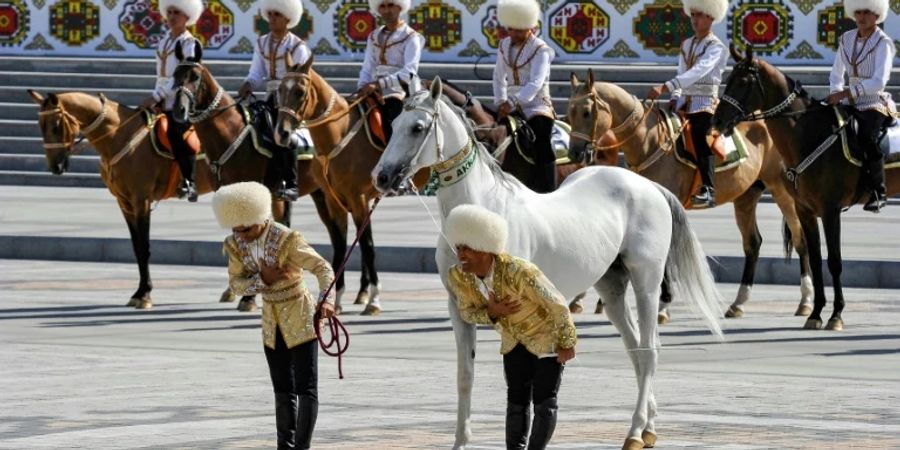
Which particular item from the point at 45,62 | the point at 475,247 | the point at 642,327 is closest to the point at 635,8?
the point at 45,62

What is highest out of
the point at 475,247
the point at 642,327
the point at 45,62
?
the point at 475,247

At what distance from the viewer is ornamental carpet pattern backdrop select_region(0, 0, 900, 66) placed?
33.0 m

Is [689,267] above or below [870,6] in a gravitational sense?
below

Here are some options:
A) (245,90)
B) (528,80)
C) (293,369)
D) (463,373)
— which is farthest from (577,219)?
(245,90)

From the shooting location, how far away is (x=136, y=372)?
50.4ft

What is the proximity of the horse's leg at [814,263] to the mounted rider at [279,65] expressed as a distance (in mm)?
4622

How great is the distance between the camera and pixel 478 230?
10320 millimetres

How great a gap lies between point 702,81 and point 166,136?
501 centimetres

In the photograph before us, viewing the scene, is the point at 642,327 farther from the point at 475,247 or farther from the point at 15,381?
the point at 15,381

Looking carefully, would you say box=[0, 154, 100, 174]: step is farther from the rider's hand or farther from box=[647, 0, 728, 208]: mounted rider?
box=[647, 0, 728, 208]: mounted rider

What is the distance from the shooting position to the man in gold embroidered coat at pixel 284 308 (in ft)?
36.5

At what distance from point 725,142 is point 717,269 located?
2724mm

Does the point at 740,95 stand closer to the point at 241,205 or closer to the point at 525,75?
the point at 525,75

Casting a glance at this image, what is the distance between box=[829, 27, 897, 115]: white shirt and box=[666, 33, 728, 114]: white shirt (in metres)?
1.04
